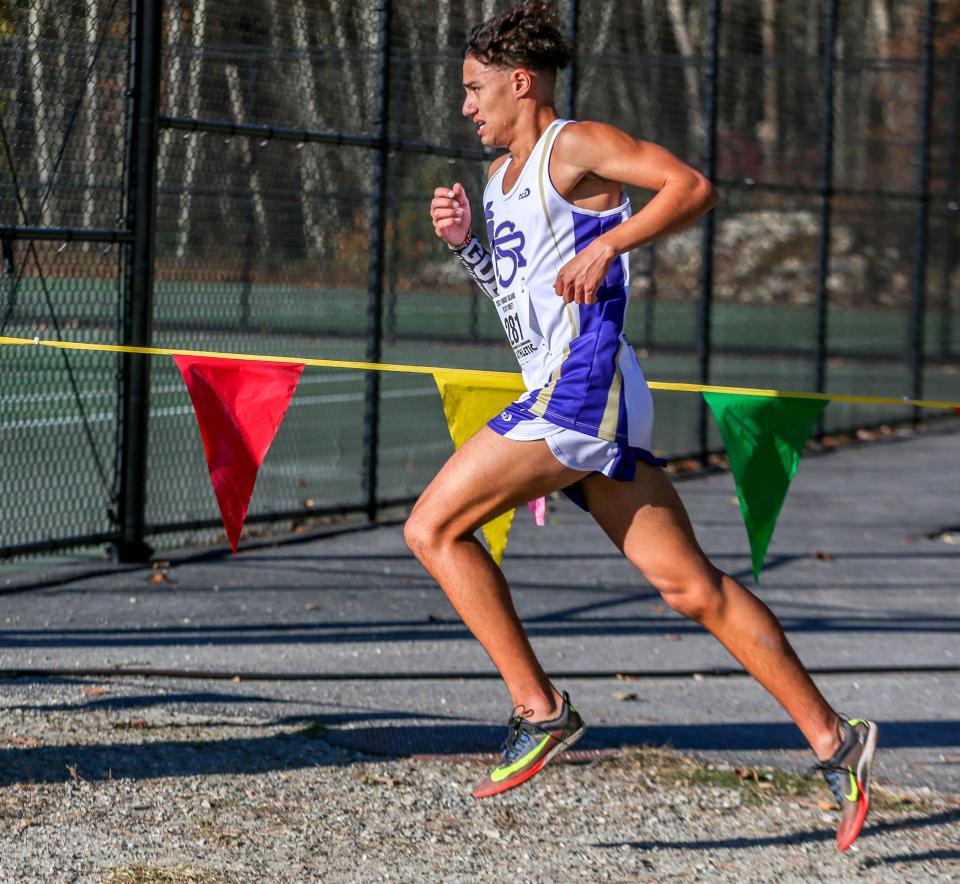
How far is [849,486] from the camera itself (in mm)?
12461

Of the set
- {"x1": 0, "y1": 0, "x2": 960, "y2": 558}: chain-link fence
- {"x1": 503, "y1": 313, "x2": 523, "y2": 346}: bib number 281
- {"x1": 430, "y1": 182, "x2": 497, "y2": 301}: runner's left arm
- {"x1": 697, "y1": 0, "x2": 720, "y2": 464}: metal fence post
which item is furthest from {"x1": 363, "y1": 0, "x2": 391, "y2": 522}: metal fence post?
{"x1": 503, "y1": 313, "x2": 523, "y2": 346}: bib number 281

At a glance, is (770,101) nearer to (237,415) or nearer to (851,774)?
(237,415)

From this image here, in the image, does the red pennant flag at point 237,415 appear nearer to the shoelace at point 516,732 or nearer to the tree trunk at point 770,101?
Answer: the shoelace at point 516,732

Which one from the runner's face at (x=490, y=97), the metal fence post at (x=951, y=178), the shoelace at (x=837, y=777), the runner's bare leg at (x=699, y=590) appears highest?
the runner's face at (x=490, y=97)

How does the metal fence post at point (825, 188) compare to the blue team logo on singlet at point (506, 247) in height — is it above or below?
below

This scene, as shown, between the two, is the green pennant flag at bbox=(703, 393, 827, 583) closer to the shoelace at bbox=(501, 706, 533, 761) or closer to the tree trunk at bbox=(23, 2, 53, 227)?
the shoelace at bbox=(501, 706, 533, 761)

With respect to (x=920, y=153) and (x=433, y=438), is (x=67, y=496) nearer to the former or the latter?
(x=433, y=438)

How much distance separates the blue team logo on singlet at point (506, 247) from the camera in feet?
14.6

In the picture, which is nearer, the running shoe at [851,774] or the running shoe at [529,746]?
the running shoe at [851,774]

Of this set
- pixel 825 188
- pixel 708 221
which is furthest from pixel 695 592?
pixel 825 188

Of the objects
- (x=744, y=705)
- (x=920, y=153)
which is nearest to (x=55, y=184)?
(x=744, y=705)

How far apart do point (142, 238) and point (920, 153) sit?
9.82 meters

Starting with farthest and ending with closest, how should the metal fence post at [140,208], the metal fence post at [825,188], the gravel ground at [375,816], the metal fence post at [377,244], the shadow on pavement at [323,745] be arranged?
1. the metal fence post at [825,188]
2. the metal fence post at [377,244]
3. the metal fence post at [140,208]
4. the shadow on pavement at [323,745]
5. the gravel ground at [375,816]

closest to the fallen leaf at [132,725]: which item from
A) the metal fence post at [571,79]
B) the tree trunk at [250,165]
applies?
the tree trunk at [250,165]
